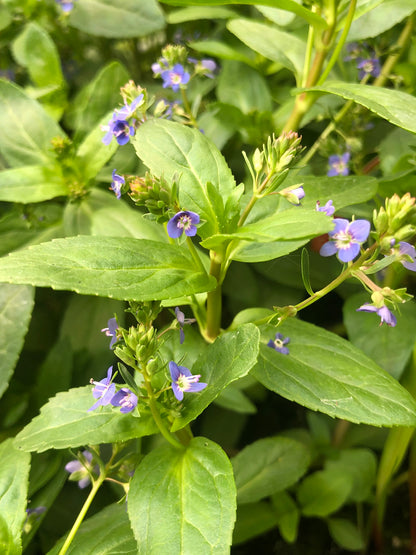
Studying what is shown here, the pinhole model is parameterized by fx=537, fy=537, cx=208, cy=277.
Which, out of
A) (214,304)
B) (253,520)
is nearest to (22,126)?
(214,304)

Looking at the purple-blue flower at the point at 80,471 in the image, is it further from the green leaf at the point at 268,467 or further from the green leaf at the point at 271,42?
the green leaf at the point at 271,42

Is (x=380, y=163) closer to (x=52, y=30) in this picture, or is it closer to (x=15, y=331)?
(x=15, y=331)

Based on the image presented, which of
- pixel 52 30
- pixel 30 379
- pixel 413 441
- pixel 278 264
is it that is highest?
pixel 52 30

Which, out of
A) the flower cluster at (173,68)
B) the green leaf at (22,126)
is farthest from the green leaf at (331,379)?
the green leaf at (22,126)

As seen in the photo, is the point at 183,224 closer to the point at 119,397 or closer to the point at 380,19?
the point at 119,397

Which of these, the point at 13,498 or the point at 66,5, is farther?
the point at 66,5

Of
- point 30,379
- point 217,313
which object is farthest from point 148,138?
point 30,379

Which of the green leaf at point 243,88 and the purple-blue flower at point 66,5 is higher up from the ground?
the purple-blue flower at point 66,5
